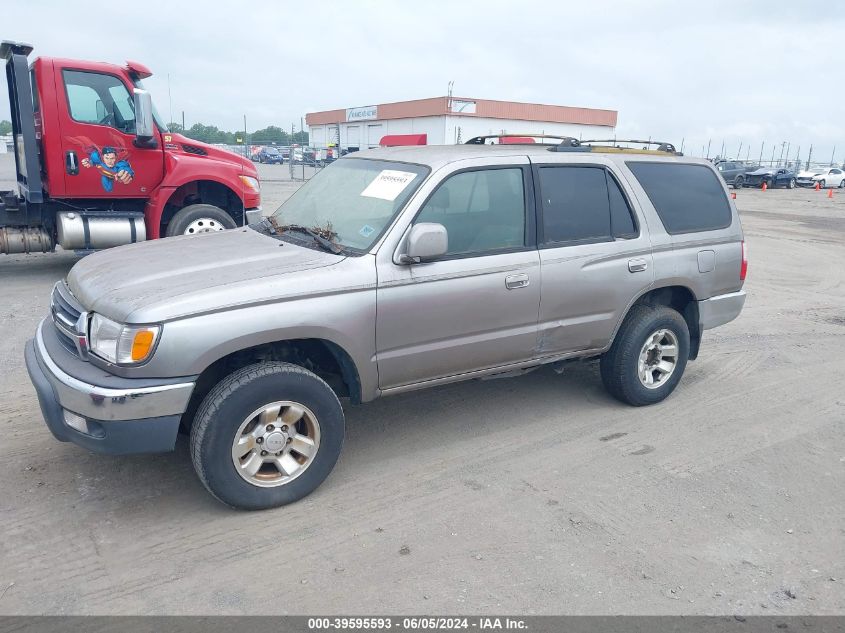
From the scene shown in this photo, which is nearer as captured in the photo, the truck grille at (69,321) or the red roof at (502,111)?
the truck grille at (69,321)

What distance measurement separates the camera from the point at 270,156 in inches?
1752

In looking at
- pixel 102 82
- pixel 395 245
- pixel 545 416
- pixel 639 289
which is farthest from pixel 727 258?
pixel 102 82

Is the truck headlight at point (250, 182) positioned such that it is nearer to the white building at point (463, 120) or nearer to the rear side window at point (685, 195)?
the rear side window at point (685, 195)

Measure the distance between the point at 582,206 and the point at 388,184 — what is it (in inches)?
54.1

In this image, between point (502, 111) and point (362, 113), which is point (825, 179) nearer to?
point (502, 111)

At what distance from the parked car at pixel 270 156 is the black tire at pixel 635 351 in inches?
1631

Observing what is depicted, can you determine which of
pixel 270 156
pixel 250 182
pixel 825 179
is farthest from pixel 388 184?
pixel 270 156

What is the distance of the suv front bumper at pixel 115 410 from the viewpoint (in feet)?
10.7

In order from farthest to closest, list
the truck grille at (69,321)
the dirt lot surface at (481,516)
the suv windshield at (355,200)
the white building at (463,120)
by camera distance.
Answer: the white building at (463,120), the suv windshield at (355,200), the truck grille at (69,321), the dirt lot surface at (481,516)

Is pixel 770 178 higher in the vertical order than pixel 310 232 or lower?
lower

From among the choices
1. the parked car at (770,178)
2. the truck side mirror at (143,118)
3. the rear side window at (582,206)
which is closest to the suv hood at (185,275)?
the rear side window at (582,206)

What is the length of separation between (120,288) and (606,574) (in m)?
2.75

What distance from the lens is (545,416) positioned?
5059 millimetres

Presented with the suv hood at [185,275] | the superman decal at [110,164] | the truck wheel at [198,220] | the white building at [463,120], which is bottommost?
the truck wheel at [198,220]
